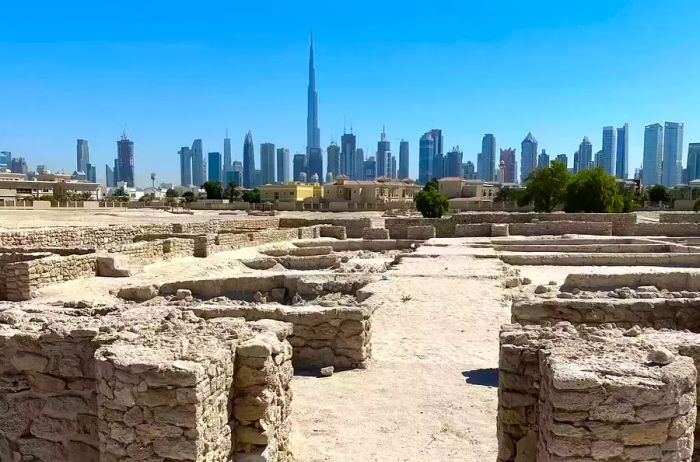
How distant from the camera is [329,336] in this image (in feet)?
23.8

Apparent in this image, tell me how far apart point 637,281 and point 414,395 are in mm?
9042

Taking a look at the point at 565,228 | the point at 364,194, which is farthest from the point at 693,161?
the point at 565,228

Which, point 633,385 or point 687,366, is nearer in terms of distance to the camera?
point 633,385

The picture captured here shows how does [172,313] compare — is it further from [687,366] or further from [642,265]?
[642,265]

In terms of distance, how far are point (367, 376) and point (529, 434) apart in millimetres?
2870

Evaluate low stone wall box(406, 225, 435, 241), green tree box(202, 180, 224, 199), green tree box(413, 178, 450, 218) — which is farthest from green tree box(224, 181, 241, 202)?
low stone wall box(406, 225, 435, 241)

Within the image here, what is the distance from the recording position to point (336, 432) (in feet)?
17.5

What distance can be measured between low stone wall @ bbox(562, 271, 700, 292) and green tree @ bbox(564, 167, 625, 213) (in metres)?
30.8

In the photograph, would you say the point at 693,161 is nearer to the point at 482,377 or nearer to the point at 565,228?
the point at 565,228

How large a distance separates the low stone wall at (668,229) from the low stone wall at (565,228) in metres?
1.64

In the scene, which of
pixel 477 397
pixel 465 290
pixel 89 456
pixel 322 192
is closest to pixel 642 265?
pixel 465 290

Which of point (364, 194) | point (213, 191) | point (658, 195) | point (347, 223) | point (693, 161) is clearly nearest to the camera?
point (347, 223)

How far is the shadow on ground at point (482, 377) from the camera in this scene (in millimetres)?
6562

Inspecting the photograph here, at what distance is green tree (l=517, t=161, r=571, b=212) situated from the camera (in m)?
48.3
